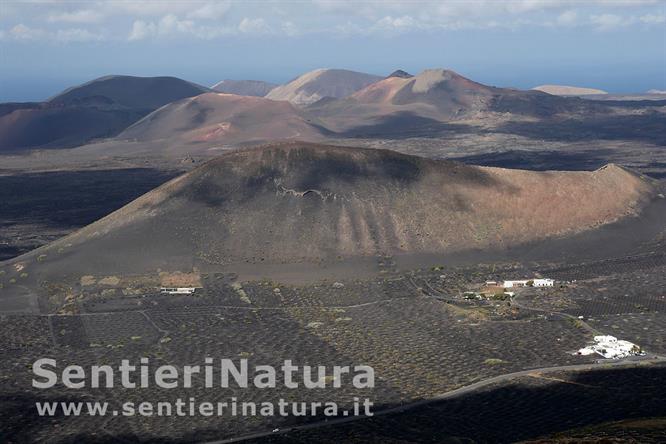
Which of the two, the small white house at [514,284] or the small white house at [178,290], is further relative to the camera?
the small white house at [514,284]

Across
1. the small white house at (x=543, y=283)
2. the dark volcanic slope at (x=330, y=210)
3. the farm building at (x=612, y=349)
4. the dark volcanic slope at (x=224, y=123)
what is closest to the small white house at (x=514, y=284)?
the small white house at (x=543, y=283)

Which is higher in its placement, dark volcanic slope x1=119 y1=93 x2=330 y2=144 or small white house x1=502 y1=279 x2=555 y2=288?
dark volcanic slope x1=119 y1=93 x2=330 y2=144

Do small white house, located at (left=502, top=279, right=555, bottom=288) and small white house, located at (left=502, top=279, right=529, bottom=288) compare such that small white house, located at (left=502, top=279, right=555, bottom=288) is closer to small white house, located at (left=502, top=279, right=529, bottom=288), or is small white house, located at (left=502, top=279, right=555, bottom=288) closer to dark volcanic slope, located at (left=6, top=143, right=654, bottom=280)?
small white house, located at (left=502, top=279, right=529, bottom=288)

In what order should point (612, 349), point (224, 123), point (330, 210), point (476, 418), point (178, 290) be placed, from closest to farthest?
point (476, 418)
point (612, 349)
point (178, 290)
point (330, 210)
point (224, 123)

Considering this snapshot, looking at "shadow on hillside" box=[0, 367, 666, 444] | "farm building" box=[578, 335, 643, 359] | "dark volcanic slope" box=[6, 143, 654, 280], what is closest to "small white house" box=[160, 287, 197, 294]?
"dark volcanic slope" box=[6, 143, 654, 280]

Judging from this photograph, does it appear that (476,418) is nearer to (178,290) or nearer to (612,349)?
(612,349)

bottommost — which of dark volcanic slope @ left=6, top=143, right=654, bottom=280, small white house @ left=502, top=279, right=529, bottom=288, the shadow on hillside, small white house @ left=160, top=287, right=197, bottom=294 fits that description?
the shadow on hillside

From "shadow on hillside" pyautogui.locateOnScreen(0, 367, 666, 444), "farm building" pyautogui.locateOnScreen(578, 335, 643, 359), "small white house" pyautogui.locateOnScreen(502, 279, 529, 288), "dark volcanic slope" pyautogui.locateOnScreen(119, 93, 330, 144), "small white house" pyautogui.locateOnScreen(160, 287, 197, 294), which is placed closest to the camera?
"shadow on hillside" pyautogui.locateOnScreen(0, 367, 666, 444)

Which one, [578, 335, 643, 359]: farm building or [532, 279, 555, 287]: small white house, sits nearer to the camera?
[578, 335, 643, 359]: farm building

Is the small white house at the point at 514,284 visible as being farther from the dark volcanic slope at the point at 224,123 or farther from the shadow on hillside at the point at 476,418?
the dark volcanic slope at the point at 224,123

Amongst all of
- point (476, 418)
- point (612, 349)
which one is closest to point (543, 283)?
point (612, 349)
